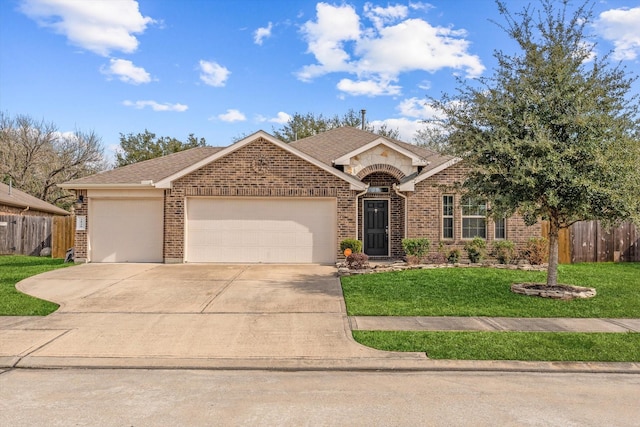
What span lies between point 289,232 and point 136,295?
6122mm

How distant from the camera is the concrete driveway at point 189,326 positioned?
5.85m

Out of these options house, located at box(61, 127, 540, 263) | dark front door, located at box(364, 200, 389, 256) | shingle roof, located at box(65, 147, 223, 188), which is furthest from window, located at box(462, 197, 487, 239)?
shingle roof, located at box(65, 147, 223, 188)

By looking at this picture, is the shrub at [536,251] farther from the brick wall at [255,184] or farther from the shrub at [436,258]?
the brick wall at [255,184]

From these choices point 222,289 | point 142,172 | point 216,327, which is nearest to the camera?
point 216,327

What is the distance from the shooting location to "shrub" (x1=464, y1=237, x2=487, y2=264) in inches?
573

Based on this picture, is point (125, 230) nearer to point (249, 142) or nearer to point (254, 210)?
point (254, 210)

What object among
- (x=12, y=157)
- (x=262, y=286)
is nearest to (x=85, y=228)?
(x=262, y=286)

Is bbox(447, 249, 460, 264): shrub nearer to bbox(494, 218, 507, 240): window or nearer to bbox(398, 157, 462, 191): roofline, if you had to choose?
bbox(494, 218, 507, 240): window

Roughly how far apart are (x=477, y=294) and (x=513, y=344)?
351cm

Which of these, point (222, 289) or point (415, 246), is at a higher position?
point (415, 246)

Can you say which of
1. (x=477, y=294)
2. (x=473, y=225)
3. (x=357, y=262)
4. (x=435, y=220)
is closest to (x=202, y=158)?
(x=357, y=262)

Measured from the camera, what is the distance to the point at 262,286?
10.8 m

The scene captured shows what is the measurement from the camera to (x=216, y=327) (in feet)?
24.1

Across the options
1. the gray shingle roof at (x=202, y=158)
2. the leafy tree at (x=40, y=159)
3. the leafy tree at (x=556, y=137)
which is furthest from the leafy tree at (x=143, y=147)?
the leafy tree at (x=556, y=137)
